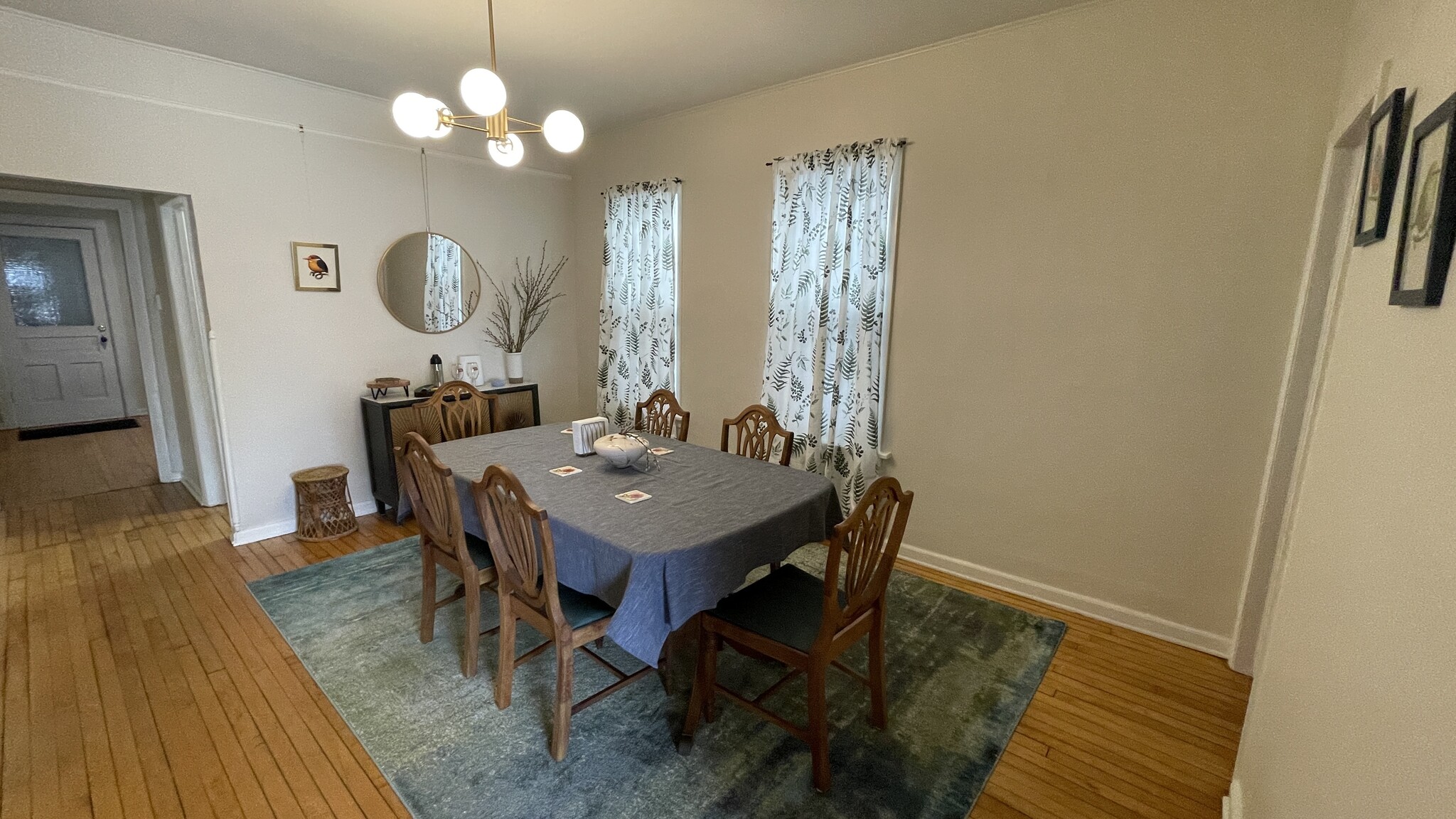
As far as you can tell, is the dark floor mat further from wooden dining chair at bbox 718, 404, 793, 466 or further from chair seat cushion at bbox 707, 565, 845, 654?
chair seat cushion at bbox 707, 565, 845, 654

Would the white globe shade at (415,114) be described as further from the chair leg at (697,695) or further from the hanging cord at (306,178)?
the hanging cord at (306,178)

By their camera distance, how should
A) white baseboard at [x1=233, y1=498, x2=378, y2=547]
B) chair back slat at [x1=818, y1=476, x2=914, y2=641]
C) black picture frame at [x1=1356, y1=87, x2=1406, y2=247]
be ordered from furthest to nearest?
white baseboard at [x1=233, y1=498, x2=378, y2=547] → chair back slat at [x1=818, y1=476, x2=914, y2=641] → black picture frame at [x1=1356, y1=87, x2=1406, y2=247]

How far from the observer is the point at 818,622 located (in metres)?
1.83

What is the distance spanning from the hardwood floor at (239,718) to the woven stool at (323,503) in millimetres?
449

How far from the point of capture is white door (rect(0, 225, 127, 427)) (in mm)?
5613

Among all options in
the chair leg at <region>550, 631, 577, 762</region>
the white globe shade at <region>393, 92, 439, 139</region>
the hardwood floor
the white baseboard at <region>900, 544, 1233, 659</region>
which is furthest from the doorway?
the white baseboard at <region>900, 544, 1233, 659</region>

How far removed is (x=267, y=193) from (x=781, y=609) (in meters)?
3.66

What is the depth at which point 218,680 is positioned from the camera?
2207 millimetres

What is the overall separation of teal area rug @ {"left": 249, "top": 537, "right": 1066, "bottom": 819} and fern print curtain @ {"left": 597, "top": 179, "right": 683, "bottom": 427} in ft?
6.76

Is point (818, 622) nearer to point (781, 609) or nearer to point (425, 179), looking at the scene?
point (781, 609)

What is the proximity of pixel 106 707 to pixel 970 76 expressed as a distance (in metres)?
4.27

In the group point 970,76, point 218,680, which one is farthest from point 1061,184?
point 218,680

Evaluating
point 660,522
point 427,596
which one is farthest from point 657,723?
point 427,596

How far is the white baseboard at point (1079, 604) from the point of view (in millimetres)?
2500
